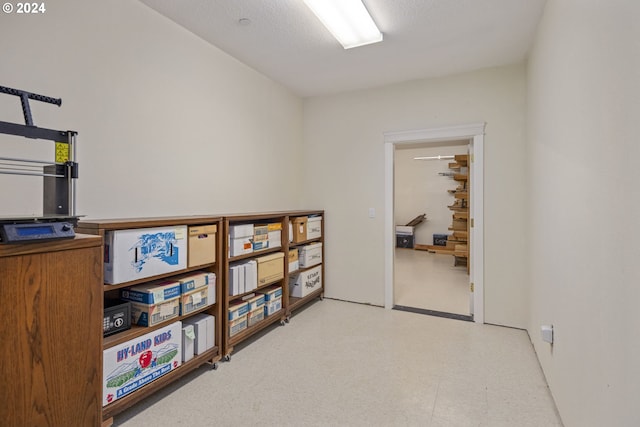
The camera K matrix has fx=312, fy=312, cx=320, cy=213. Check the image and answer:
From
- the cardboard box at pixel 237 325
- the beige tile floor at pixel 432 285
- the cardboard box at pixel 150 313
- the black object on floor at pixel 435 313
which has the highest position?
the cardboard box at pixel 150 313

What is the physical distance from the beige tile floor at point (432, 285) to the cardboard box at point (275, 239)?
5.64ft

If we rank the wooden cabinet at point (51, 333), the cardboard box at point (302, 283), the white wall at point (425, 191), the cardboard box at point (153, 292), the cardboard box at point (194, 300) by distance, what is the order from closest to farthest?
the wooden cabinet at point (51, 333) → the cardboard box at point (153, 292) → the cardboard box at point (194, 300) → the cardboard box at point (302, 283) → the white wall at point (425, 191)

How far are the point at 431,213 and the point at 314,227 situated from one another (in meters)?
5.31

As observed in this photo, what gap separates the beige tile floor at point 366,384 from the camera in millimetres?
1790

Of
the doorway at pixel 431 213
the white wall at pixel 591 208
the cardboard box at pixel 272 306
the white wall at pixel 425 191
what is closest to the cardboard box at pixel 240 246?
the cardboard box at pixel 272 306

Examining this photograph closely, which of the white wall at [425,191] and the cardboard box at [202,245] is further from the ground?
the white wall at [425,191]

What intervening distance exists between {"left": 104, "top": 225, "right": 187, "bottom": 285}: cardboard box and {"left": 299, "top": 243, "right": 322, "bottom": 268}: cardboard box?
163 centimetres

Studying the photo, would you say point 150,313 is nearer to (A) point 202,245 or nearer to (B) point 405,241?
(A) point 202,245

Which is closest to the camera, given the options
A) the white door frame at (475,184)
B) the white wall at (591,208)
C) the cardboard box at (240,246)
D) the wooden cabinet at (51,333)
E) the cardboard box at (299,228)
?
the white wall at (591,208)

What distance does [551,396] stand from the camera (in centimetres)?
196

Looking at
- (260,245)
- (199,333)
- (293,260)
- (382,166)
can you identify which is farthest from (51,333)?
(382,166)

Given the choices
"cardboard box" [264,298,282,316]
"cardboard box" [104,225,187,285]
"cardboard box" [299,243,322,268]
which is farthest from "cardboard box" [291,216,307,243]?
"cardboard box" [104,225,187,285]

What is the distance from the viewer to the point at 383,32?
2.56 meters

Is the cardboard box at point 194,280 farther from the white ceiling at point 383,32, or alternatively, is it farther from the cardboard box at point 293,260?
the white ceiling at point 383,32
